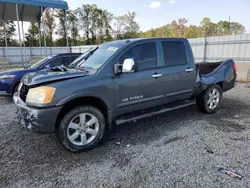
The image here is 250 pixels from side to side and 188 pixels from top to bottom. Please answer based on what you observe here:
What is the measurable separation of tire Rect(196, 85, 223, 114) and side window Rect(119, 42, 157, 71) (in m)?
1.80

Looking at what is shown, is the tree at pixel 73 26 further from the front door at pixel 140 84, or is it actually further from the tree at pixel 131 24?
the front door at pixel 140 84

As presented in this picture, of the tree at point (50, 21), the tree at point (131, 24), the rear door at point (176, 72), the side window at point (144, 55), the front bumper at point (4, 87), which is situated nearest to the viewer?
the side window at point (144, 55)

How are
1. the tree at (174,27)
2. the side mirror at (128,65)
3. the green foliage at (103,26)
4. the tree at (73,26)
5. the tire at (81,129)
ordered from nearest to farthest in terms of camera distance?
the tire at (81,129)
the side mirror at (128,65)
the green foliage at (103,26)
the tree at (73,26)
the tree at (174,27)

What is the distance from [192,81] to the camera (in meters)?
4.39

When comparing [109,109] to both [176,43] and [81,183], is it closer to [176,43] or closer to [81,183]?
[81,183]

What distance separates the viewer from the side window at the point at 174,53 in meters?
3.96

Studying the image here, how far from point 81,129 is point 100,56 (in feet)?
4.75

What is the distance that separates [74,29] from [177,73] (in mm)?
42378

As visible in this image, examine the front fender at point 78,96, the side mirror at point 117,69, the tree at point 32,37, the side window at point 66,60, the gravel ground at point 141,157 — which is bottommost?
the gravel ground at point 141,157

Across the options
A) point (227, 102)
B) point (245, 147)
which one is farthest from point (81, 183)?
point (227, 102)

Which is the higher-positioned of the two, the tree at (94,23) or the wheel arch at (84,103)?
the tree at (94,23)

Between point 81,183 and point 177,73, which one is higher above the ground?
point 177,73

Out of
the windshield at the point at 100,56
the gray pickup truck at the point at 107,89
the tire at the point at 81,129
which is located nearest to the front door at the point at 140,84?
the gray pickup truck at the point at 107,89

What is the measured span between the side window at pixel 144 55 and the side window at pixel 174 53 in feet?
1.02
